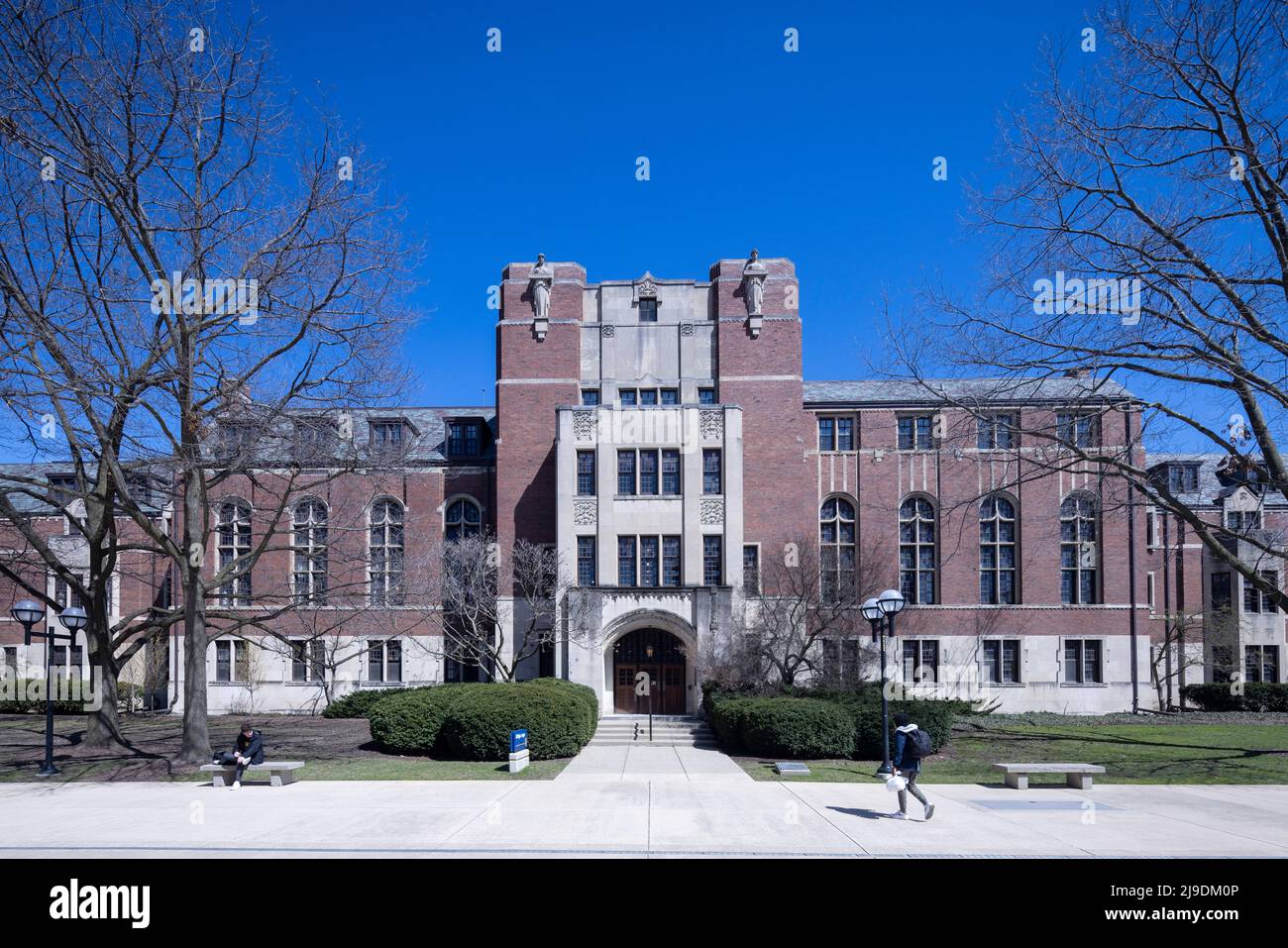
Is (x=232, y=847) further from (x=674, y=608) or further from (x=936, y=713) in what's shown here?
(x=674, y=608)

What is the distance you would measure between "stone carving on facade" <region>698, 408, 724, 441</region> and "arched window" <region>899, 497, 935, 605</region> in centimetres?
963

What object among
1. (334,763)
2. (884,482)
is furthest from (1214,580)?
(334,763)

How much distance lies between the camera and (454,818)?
45.8 feet

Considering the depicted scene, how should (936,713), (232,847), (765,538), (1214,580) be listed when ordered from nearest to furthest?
(232,847) → (936,713) → (765,538) → (1214,580)

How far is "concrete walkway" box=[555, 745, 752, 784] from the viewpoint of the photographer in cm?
1986

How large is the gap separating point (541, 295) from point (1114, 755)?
2577cm

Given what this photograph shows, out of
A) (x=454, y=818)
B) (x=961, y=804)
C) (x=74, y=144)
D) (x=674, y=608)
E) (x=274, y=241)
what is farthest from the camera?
(x=674, y=608)

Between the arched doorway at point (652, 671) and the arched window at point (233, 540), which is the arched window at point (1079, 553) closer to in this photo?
the arched doorway at point (652, 671)

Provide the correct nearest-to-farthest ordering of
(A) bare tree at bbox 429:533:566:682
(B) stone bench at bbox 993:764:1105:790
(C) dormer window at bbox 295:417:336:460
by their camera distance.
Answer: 1. (B) stone bench at bbox 993:764:1105:790
2. (C) dormer window at bbox 295:417:336:460
3. (A) bare tree at bbox 429:533:566:682

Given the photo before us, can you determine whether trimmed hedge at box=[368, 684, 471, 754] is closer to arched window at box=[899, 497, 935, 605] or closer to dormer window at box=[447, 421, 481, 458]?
dormer window at box=[447, 421, 481, 458]

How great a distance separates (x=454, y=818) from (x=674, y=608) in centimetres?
1896

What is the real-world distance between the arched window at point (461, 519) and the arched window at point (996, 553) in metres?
21.0

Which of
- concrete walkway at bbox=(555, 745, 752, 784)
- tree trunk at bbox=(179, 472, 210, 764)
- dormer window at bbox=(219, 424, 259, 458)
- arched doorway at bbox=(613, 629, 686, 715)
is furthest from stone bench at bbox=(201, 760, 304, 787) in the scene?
arched doorway at bbox=(613, 629, 686, 715)

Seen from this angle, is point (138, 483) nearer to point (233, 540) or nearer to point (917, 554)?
point (233, 540)
